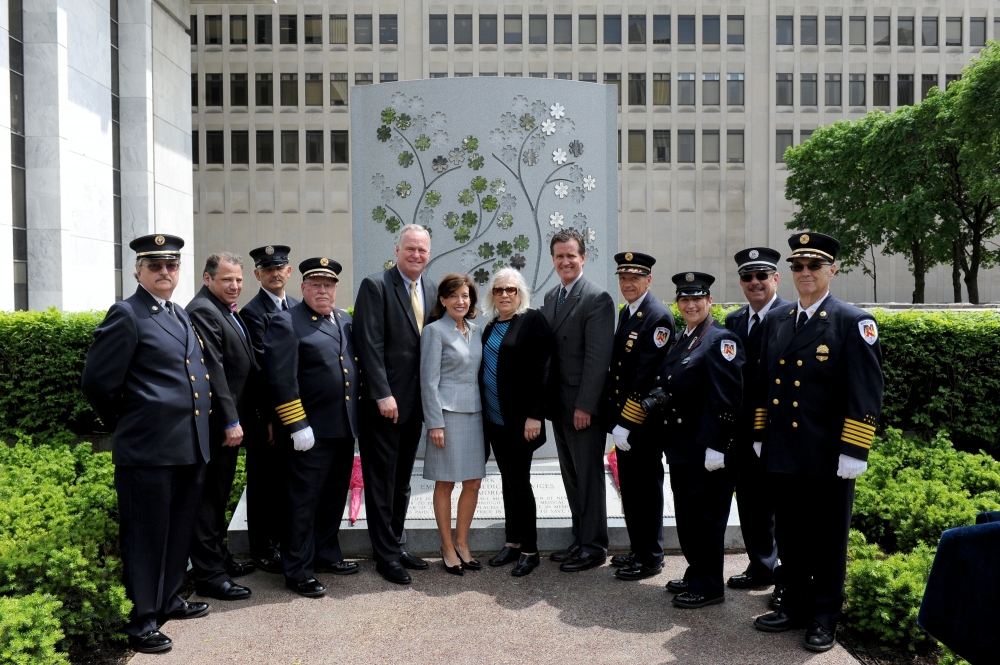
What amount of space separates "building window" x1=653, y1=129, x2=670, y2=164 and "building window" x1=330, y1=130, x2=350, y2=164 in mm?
17739

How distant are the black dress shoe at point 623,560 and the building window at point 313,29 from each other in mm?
46128

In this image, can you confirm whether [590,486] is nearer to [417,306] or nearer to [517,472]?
[517,472]

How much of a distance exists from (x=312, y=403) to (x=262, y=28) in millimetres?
46573

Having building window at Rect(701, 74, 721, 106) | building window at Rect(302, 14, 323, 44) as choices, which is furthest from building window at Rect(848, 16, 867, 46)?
building window at Rect(302, 14, 323, 44)

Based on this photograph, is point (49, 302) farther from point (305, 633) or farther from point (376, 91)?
point (305, 633)

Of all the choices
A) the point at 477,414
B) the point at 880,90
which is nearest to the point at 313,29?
the point at 880,90

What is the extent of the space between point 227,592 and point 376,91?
527 centimetres

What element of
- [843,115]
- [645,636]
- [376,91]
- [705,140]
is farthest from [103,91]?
[843,115]

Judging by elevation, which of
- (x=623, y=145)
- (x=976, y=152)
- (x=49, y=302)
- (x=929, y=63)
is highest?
(x=929, y=63)

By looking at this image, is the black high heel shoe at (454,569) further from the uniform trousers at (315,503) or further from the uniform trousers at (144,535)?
the uniform trousers at (144,535)

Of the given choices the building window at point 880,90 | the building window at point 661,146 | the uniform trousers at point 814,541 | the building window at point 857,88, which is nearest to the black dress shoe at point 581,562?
the uniform trousers at point 814,541

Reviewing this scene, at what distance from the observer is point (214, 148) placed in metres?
47.1

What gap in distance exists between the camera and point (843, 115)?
47.3 m

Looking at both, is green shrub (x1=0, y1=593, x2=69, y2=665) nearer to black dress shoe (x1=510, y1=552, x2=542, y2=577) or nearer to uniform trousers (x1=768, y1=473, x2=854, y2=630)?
black dress shoe (x1=510, y1=552, x2=542, y2=577)
